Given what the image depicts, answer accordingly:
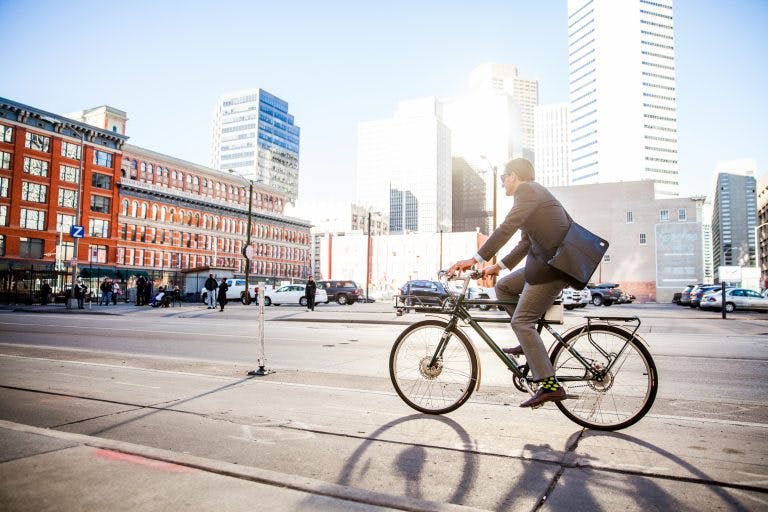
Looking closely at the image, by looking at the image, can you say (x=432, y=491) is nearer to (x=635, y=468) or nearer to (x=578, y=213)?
(x=635, y=468)

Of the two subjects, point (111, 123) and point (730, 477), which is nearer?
point (730, 477)

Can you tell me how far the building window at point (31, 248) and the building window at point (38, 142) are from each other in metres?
10.5

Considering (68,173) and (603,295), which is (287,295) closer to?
(603,295)

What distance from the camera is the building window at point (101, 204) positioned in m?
62.4

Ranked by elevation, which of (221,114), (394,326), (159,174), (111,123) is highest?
(221,114)

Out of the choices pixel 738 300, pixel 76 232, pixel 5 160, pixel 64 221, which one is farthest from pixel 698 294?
pixel 5 160

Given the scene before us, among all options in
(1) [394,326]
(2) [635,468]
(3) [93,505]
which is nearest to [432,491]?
(2) [635,468]

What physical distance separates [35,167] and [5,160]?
2.99m

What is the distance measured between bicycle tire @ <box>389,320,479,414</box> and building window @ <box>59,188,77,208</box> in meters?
66.8

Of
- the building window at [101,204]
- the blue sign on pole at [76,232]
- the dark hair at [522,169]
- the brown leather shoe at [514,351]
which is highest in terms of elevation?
the building window at [101,204]

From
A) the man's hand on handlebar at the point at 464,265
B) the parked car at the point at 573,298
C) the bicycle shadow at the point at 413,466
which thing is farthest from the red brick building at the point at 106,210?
the bicycle shadow at the point at 413,466

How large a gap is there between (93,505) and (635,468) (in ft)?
9.84

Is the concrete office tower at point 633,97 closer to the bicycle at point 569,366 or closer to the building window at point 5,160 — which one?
the building window at point 5,160

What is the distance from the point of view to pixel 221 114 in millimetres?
173625
